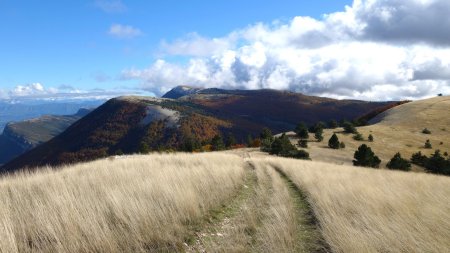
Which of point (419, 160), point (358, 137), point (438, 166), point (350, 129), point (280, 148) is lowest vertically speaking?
point (419, 160)

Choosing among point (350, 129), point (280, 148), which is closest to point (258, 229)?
point (280, 148)

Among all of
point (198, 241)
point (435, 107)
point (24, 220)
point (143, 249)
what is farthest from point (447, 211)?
point (435, 107)

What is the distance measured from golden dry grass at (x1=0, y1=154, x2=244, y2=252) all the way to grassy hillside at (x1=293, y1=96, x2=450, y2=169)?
166 ft

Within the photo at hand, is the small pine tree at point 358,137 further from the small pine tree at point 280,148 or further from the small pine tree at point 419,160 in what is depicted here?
the small pine tree at point 280,148

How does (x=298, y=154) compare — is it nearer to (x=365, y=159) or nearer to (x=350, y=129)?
(x=365, y=159)

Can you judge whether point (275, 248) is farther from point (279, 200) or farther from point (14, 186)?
point (14, 186)

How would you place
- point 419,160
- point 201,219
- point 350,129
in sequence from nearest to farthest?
point 201,219 < point 419,160 < point 350,129

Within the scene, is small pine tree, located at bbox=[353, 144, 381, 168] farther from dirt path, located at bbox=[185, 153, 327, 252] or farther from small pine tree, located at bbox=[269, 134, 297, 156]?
dirt path, located at bbox=[185, 153, 327, 252]

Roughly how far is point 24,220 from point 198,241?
359 centimetres

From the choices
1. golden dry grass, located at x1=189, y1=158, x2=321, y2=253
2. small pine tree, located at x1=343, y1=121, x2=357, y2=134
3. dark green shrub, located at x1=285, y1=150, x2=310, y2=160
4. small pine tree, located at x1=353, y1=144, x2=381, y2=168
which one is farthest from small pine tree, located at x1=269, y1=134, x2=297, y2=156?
golden dry grass, located at x1=189, y1=158, x2=321, y2=253

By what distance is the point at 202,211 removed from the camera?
9.64m

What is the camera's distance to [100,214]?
8.03 m

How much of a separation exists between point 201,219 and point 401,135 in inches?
3487

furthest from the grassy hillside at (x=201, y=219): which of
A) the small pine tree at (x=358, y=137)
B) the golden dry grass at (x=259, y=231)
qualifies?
the small pine tree at (x=358, y=137)
